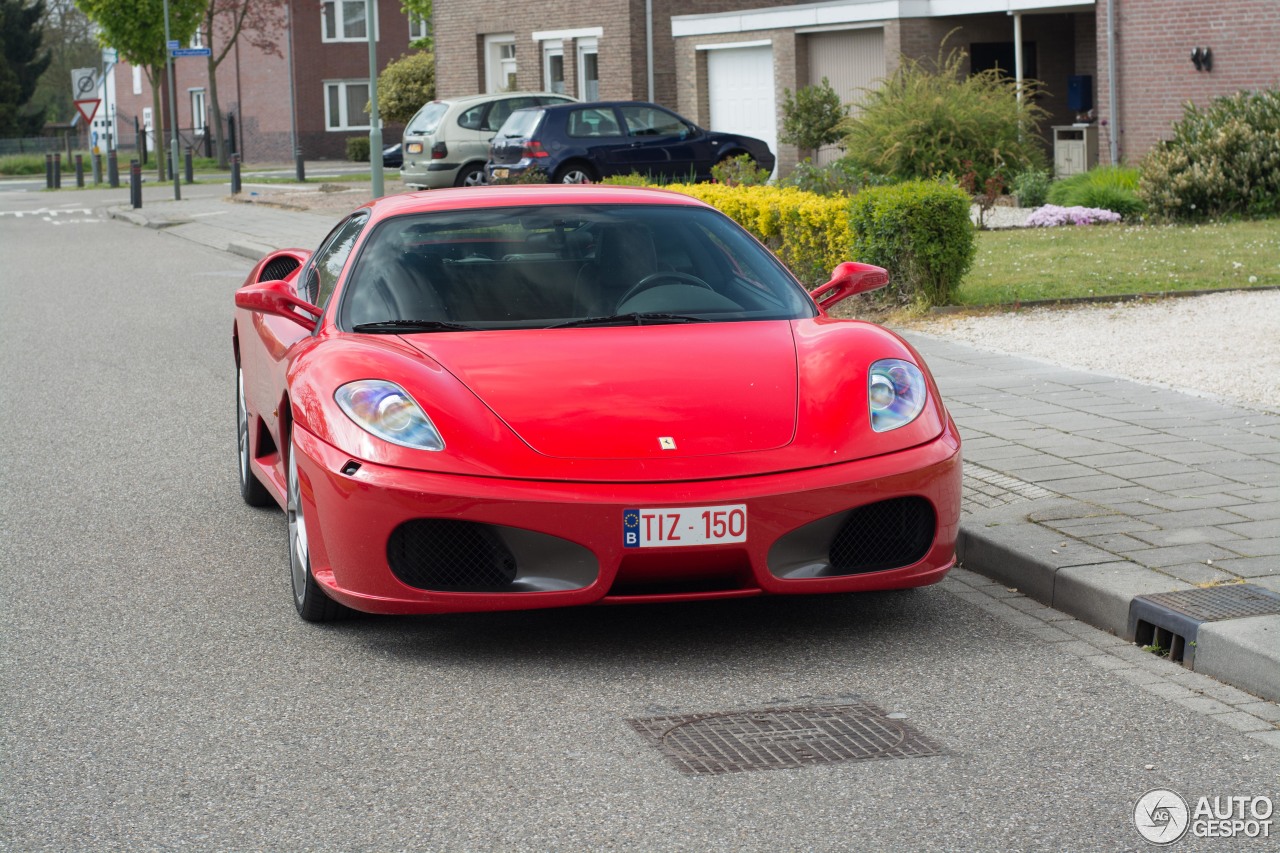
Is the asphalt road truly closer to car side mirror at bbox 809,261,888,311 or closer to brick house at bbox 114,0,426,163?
car side mirror at bbox 809,261,888,311

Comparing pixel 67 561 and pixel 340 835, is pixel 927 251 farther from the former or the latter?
pixel 340 835

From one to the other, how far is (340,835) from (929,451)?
2260 mm

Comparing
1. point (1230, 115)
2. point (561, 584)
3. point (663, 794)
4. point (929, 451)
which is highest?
point (1230, 115)

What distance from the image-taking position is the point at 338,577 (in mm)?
5027

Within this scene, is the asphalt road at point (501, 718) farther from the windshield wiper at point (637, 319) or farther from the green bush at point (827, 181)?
the green bush at point (827, 181)

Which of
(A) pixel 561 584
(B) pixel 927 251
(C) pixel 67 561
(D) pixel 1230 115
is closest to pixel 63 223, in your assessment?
(D) pixel 1230 115

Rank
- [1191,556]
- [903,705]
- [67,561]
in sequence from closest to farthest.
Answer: [903,705], [1191,556], [67,561]

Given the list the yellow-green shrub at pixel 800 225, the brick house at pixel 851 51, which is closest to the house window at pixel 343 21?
the brick house at pixel 851 51

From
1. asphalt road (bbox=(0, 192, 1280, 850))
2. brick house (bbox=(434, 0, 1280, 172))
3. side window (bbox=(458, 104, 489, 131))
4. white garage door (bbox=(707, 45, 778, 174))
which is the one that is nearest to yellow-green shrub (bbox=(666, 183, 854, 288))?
asphalt road (bbox=(0, 192, 1280, 850))

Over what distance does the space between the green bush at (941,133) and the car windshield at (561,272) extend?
1608cm

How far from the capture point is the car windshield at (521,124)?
26.2 m

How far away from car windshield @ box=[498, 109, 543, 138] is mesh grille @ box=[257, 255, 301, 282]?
1860 cm

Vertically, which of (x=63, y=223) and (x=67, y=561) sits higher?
(x=63, y=223)

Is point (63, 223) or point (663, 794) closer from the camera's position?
point (663, 794)
